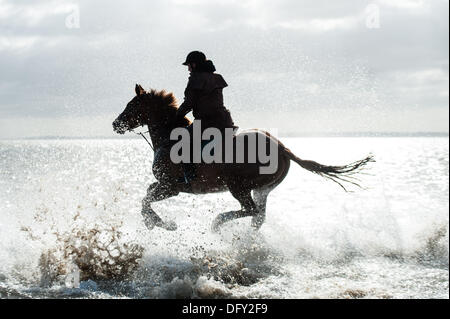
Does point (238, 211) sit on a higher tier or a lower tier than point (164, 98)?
lower

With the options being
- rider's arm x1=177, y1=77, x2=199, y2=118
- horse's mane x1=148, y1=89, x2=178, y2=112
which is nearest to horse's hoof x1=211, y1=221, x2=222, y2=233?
rider's arm x1=177, y1=77, x2=199, y2=118

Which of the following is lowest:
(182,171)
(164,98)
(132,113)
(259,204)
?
(259,204)

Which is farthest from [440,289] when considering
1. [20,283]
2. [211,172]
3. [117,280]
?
[20,283]

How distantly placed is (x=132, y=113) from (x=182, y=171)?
132 centimetres

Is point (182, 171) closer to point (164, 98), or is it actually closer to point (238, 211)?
point (238, 211)

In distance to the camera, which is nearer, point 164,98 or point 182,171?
point 182,171

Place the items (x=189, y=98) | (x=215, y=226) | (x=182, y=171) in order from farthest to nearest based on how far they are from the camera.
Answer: (x=215, y=226)
(x=182, y=171)
(x=189, y=98)

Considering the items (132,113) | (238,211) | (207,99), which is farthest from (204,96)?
(238,211)

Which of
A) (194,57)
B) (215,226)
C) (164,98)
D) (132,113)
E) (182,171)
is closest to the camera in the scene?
(194,57)

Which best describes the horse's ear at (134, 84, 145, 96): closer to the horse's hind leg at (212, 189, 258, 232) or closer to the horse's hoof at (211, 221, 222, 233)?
the horse's hind leg at (212, 189, 258, 232)

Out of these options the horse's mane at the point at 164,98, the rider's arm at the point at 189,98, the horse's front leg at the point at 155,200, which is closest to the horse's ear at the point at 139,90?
the horse's mane at the point at 164,98

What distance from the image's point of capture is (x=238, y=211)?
8438 millimetres

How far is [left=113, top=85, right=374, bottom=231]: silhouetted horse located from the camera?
27.0 feet
